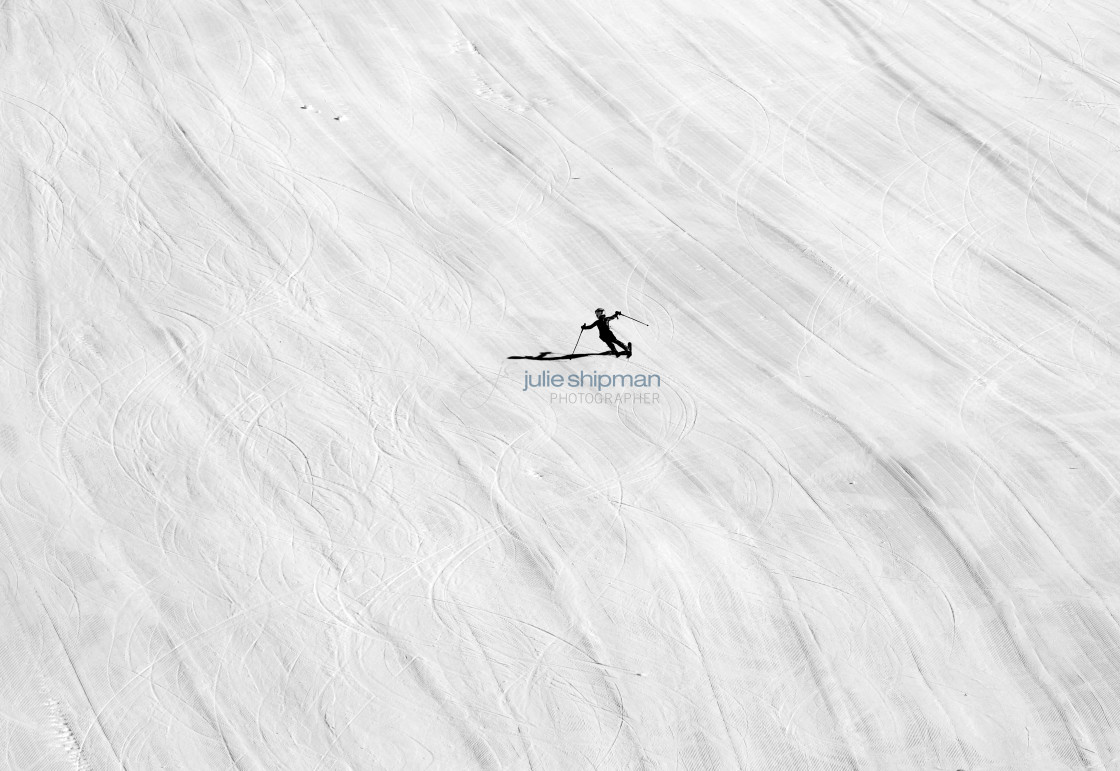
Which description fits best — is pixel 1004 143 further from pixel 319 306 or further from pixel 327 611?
pixel 327 611

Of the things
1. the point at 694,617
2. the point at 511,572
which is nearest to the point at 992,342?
the point at 694,617

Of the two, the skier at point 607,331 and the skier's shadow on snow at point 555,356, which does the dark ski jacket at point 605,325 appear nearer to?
the skier at point 607,331

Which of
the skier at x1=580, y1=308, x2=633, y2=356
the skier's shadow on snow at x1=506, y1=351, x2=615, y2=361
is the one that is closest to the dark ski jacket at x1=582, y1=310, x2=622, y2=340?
the skier at x1=580, y1=308, x2=633, y2=356

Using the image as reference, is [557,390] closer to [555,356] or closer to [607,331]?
[555,356]

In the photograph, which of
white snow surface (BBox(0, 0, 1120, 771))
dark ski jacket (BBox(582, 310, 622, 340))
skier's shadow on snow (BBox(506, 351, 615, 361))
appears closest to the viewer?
white snow surface (BBox(0, 0, 1120, 771))

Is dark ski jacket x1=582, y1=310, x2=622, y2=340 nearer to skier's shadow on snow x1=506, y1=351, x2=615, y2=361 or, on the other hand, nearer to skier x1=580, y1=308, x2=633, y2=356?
skier x1=580, y1=308, x2=633, y2=356

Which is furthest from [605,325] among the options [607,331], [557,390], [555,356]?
[557,390]
